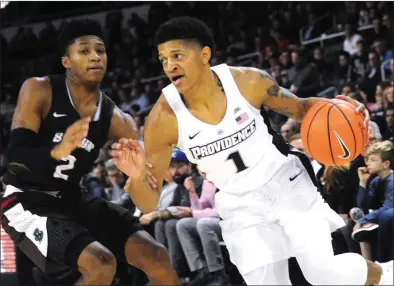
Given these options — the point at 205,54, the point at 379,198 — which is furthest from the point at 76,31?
the point at 379,198

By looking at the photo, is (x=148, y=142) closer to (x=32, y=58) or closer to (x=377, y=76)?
(x=377, y=76)

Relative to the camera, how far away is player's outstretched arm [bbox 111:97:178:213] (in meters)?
4.10

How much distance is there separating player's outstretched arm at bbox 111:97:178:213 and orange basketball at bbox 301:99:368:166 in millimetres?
828

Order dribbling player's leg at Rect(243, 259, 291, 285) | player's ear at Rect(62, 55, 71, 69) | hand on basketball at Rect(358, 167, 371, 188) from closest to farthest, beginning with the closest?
dribbling player's leg at Rect(243, 259, 291, 285)
player's ear at Rect(62, 55, 71, 69)
hand on basketball at Rect(358, 167, 371, 188)

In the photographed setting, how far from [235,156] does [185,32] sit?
77 cm

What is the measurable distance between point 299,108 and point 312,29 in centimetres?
846

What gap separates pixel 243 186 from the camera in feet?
13.5

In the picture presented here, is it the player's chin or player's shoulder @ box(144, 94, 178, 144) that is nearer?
player's shoulder @ box(144, 94, 178, 144)

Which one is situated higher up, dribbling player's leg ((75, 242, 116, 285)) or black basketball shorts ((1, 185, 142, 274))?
black basketball shorts ((1, 185, 142, 274))

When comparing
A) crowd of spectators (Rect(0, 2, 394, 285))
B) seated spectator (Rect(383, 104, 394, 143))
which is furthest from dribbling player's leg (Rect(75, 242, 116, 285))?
seated spectator (Rect(383, 104, 394, 143))

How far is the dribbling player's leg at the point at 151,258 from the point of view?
Result: 4.35 m

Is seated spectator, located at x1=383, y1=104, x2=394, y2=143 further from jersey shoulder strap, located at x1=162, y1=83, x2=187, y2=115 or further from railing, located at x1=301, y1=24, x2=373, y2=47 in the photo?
jersey shoulder strap, located at x1=162, y1=83, x2=187, y2=115

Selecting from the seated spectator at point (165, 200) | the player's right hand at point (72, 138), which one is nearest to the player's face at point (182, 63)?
the player's right hand at point (72, 138)

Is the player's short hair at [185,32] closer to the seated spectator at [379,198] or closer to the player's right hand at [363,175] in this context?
the seated spectator at [379,198]
